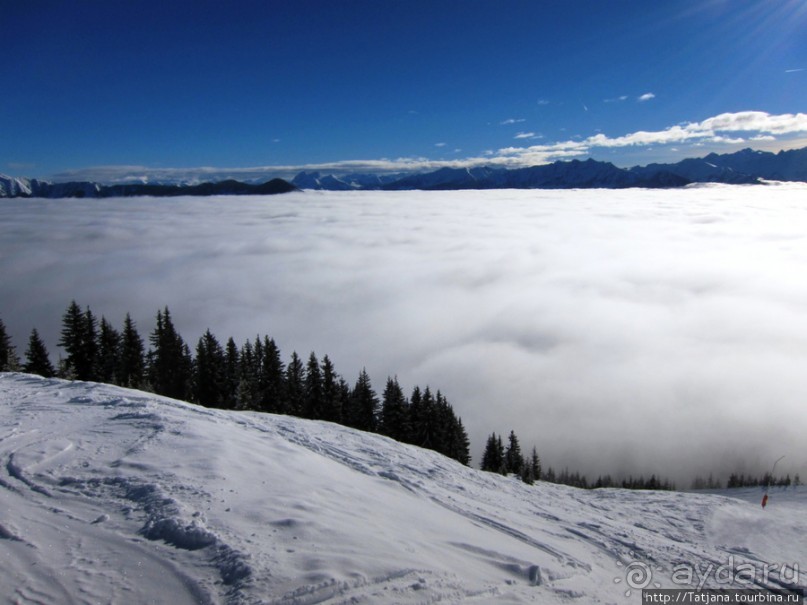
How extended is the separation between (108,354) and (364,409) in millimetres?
28335

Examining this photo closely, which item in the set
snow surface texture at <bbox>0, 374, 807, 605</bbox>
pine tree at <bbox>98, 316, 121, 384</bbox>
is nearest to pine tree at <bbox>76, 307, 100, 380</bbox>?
pine tree at <bbox>98, 316, 121, 384</bbox>

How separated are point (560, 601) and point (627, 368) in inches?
5107

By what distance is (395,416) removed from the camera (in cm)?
4288

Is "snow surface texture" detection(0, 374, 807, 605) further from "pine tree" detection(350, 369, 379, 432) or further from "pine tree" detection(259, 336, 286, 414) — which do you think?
"pine tree" detection(259, 336, 286, 414)

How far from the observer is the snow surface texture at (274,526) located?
8.88 m

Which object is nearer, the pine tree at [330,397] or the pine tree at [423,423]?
the pine tree at [423,423]

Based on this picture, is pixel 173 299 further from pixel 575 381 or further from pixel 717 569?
pixel 717 569

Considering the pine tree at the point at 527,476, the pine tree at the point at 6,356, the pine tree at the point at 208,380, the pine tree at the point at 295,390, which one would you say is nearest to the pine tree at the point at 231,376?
the pine tree at the point at 208,380

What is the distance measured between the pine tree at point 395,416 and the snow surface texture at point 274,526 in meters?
20.2

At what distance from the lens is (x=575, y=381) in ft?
372

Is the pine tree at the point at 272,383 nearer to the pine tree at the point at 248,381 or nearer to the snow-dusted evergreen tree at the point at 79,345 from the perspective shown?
the pine tree at the point at 248,381

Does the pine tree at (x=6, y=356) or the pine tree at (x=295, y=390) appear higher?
the pine tree at (x=6, y=356)

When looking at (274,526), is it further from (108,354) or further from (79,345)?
(108,354)

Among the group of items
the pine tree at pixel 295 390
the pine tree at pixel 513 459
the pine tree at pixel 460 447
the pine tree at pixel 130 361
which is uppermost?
the pine tree at pixel 130 361
